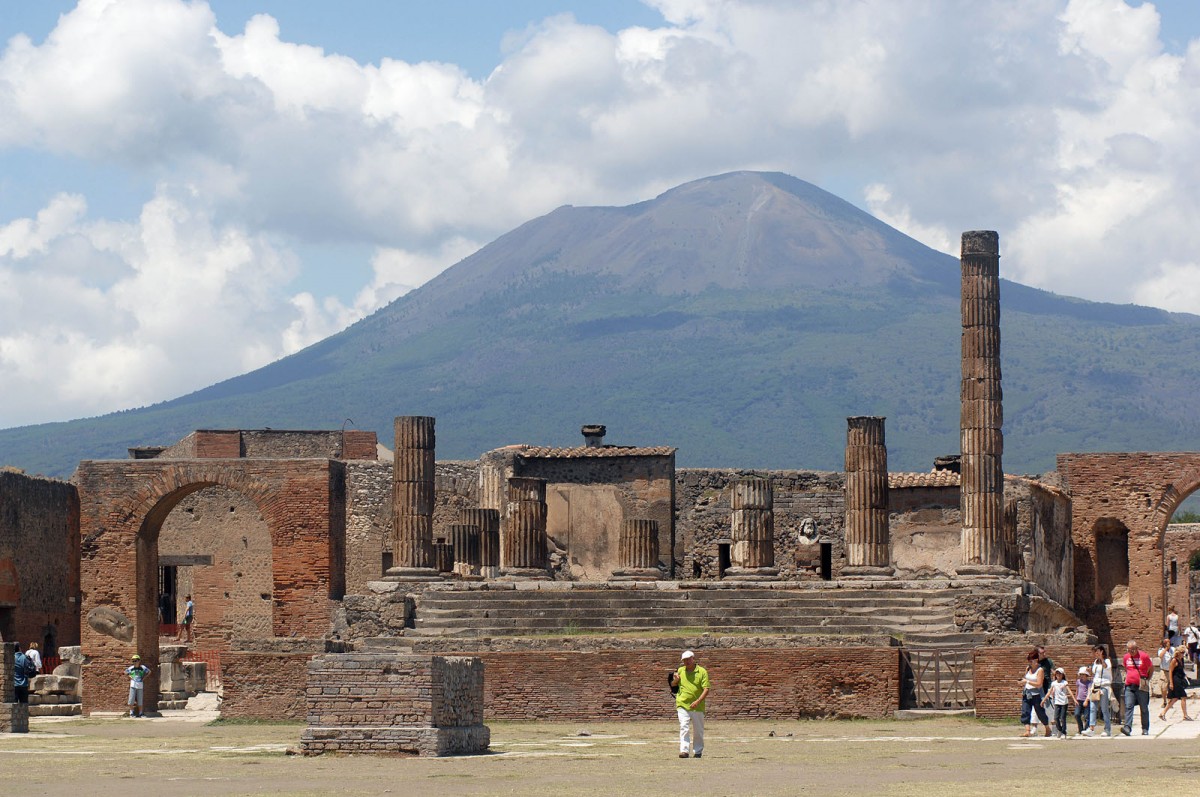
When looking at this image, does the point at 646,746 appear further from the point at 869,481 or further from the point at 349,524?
the point at 349,524

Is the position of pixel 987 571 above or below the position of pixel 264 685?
above

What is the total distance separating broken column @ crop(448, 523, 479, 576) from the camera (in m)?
41.1

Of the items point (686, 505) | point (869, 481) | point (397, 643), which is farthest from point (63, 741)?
point (686, 505)

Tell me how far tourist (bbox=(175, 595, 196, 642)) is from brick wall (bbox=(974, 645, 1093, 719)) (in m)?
24.5

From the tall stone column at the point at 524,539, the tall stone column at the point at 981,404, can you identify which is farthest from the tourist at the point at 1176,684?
the tall stone column at the point at 524,539

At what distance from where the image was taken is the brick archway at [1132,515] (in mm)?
47781

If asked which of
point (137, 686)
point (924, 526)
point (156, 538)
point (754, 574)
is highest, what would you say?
point (924, 526)

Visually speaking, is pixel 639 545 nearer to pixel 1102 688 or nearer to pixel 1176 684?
pixel 1176 684

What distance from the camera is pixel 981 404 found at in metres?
37.3

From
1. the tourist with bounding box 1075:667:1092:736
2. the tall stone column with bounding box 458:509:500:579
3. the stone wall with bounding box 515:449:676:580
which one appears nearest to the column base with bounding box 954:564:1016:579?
the tourist with bounding box 1075:667:1092:736

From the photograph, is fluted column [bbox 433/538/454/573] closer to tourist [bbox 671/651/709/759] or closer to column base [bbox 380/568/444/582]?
column base [bbox 380/568/444/582]

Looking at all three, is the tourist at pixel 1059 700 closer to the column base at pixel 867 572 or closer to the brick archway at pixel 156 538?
the column base at pixel 867 572

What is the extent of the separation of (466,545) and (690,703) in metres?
18.8

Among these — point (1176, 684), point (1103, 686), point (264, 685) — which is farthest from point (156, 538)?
point (1103, 686)
